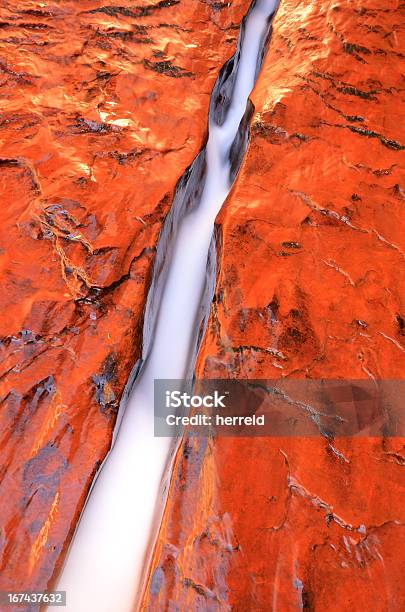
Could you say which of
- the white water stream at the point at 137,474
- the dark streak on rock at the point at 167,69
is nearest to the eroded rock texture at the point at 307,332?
the white water stream at the point at 137,474

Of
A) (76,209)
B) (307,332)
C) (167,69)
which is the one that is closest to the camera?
(307,332)

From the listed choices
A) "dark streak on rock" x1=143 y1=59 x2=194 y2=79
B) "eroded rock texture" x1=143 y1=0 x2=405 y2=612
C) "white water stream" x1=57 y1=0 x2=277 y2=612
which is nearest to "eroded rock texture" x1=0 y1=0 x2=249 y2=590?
"dark streak on rock" x1=143 y1=59 x2=194 y2=79

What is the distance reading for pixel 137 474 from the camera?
1.17 meters

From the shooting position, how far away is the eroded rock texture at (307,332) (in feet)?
2.93

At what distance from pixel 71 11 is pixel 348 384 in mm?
1704

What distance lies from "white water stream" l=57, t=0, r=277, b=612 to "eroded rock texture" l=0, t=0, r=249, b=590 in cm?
11

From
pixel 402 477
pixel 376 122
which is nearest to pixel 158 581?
pixel 402 477

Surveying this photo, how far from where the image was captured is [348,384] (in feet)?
3.52

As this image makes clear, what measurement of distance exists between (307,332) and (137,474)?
1.73ft

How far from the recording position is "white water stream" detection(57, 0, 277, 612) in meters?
1.03

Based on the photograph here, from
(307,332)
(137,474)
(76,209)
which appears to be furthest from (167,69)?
(137,474)

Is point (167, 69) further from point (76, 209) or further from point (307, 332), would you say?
point (307, 332)

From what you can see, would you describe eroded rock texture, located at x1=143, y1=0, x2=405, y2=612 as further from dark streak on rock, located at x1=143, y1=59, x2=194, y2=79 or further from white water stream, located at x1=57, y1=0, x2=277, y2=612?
dark streak on rock, located at x1=143, y1=59, x2=194, y2=79

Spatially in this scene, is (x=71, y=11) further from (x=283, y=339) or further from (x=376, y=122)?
(x=283, y=339)
